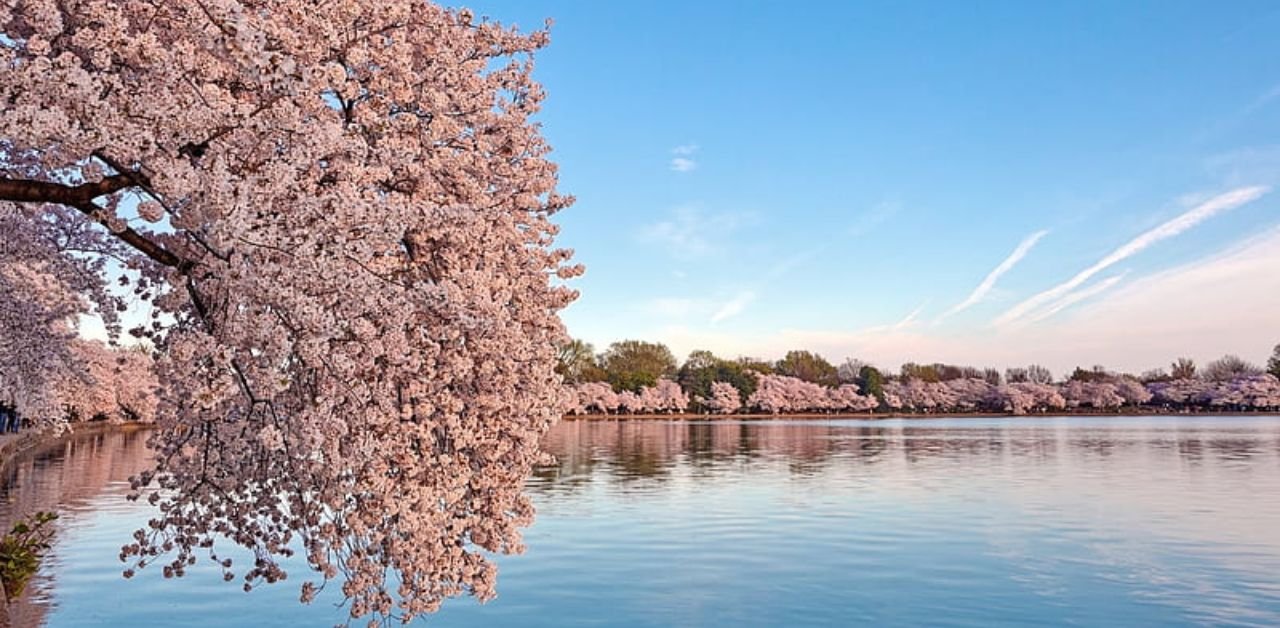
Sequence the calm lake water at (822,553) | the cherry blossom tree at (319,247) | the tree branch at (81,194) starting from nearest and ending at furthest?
the cherry blossom tree at (319,247) → the tree branch at (81,194) → the calm lake water at (822,553)

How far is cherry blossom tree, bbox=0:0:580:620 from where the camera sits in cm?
738

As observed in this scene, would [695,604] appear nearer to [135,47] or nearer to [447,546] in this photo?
[447,546]

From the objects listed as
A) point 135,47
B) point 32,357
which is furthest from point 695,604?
point 135,47

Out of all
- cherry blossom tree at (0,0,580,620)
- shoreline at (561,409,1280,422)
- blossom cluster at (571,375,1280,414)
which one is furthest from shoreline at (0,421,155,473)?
blossom cluster at (571,375,1280,414)

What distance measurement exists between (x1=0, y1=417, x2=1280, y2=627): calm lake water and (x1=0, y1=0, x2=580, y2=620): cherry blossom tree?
712cm

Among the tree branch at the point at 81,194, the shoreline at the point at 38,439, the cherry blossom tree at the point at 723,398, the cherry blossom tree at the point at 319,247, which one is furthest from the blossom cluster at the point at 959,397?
the tree branch at the point at 81,194

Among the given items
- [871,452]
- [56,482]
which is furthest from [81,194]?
[871,452]

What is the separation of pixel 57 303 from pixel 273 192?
9.89 metres

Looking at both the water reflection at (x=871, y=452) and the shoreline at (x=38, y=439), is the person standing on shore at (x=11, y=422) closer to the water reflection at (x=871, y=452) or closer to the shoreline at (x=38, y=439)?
the shoreline at (x=38, y=439)

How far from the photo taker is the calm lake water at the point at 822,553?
17.4 metres

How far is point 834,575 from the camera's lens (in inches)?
806

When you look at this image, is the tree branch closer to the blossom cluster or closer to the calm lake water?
the calm lake water

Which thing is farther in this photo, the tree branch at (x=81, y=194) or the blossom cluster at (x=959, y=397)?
the blossom cluster at (x=959, y=397)

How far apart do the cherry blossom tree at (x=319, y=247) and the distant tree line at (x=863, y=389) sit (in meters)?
141
